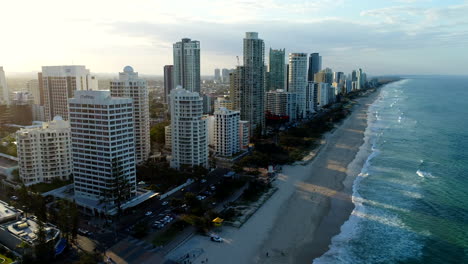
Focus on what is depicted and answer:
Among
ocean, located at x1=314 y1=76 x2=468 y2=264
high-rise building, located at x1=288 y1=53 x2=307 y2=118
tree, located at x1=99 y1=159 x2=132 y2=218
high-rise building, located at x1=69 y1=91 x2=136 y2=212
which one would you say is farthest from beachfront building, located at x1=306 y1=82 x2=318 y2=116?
tree, located at x1=99 y1=159 x2=132 y2=218

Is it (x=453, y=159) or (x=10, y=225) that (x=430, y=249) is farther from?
(x=10, y=225)

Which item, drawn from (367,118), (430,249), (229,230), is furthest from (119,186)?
(367,118)

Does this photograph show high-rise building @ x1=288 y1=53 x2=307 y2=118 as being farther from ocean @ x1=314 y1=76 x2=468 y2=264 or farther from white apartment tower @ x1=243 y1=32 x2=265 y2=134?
ocean @ x1=314 y1=76 x2=468 y2=264

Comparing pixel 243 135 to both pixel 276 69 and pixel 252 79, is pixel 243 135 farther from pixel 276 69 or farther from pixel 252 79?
pixel 276 69

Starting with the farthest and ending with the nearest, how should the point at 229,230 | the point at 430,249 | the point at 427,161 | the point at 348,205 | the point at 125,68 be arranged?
1. the point at 427,161
2. the point at 125,68
3. the point at 348,205
4. the point at 229,230
5. the point at 430,249

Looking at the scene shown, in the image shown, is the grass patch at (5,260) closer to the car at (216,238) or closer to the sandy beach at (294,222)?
the sandy beach at (294,222)

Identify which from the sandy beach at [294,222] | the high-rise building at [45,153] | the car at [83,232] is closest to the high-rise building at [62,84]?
the high-rise building at [45,153]
